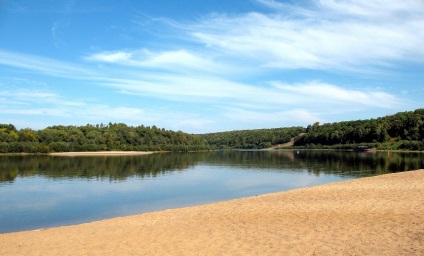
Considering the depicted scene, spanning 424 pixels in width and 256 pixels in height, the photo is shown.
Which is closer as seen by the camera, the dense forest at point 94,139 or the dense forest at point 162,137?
the dense forest at point 94,139

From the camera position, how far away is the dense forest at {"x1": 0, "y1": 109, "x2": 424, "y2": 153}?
120 meters

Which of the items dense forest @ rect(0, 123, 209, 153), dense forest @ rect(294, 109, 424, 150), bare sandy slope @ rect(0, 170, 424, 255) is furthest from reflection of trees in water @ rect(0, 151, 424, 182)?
dense forest @ rect(294, 109, 424, 150)

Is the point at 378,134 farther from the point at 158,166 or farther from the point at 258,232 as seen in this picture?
the point at 258,232

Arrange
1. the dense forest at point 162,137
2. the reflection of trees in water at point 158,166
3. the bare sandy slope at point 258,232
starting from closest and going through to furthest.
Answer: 1. the bare sandy slope at point 258,232
2. the reflection of trees in water at point 158,166
3. the dense forest at point 162,137

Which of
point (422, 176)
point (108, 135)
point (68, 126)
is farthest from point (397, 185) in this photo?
point (68, 126)

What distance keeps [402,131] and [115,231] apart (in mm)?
143909

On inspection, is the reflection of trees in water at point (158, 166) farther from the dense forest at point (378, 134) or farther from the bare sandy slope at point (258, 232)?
the dense forest at point (378, 134)

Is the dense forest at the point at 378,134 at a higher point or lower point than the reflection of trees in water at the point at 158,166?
higher

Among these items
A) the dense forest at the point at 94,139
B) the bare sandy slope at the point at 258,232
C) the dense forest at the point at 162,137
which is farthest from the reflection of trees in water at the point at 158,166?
the dense forest at the point at 162,137

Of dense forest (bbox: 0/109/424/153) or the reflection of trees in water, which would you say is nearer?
the reflection of trees in water

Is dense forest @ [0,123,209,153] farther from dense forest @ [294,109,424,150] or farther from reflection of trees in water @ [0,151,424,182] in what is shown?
dense forest @ [294,109,424,150]

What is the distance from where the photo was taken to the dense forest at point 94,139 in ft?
381

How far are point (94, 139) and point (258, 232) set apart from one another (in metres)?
130

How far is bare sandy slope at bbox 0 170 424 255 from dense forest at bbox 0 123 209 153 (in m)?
106
